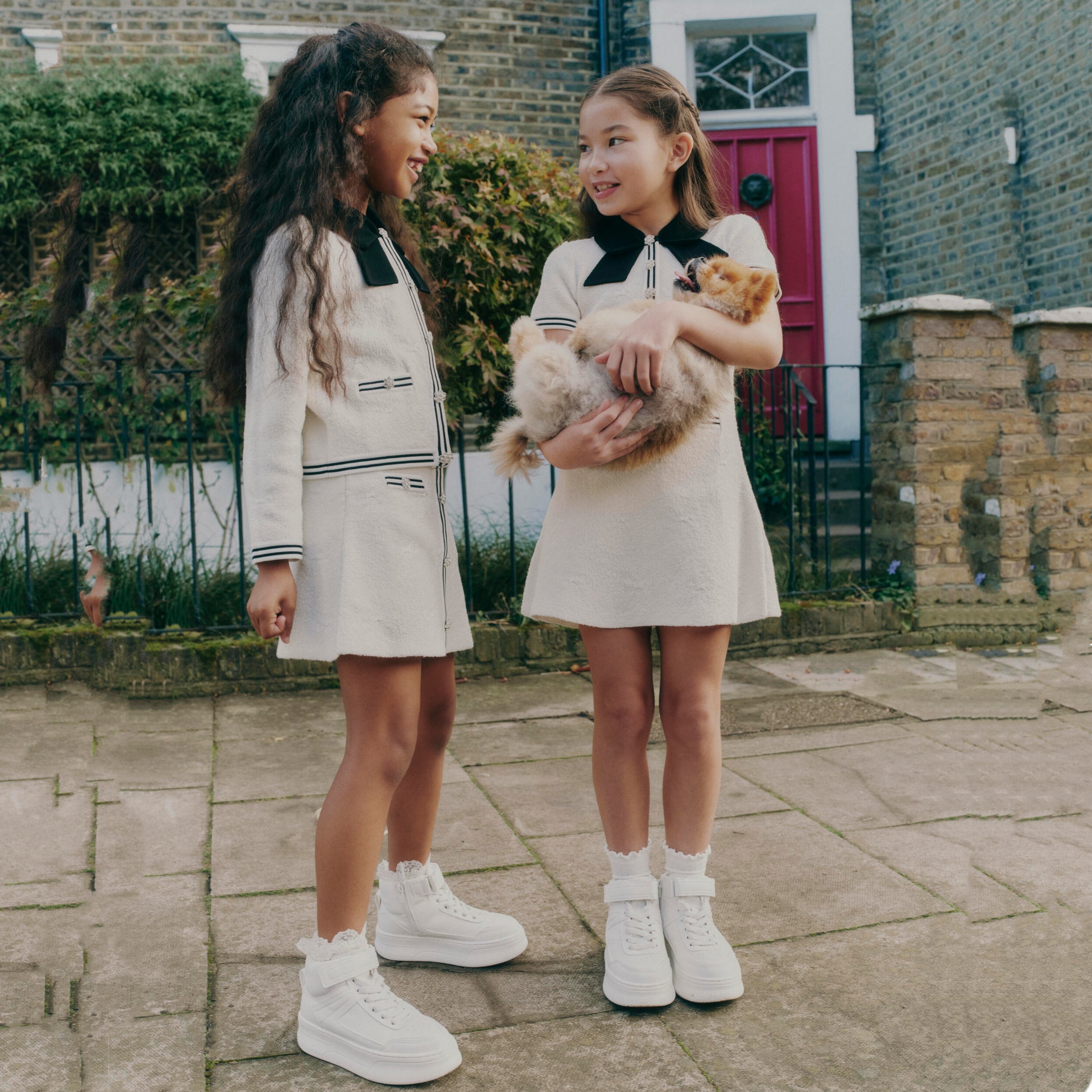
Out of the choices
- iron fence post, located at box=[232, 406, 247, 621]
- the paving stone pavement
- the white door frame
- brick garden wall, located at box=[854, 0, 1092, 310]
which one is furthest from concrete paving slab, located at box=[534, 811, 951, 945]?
brick garden wall, located at box=[854, 0, 1092, 310]

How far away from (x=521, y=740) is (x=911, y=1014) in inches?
85.6

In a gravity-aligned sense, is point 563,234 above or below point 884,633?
above

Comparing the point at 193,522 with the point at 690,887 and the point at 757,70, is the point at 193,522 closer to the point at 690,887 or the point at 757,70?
the point at 690,887

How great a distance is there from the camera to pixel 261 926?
7.90ft

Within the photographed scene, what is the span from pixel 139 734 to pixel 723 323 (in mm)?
3089

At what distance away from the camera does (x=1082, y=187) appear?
7.54 meters

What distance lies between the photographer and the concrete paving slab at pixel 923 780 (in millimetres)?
3104

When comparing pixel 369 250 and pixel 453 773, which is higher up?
pixel 369 250

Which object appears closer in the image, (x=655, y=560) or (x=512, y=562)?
(x=655, y=560)

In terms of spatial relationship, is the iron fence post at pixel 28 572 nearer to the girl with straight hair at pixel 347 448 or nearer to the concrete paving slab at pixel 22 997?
the concrete paving slab at pixel 22 997

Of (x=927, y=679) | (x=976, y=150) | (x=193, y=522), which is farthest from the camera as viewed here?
(x=976, y=150)

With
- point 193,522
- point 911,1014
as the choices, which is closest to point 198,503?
point 193,522

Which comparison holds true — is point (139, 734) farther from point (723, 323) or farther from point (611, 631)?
point (723, 323)

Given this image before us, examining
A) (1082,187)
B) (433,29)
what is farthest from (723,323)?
(433,29)
